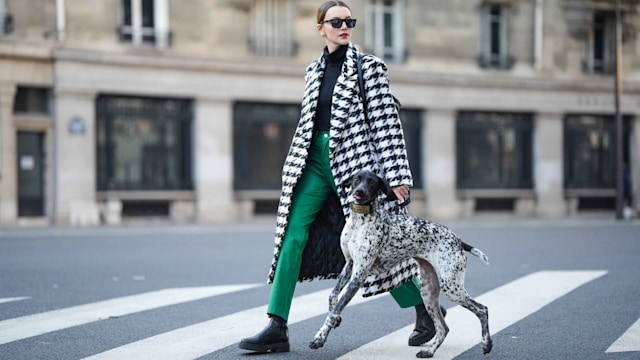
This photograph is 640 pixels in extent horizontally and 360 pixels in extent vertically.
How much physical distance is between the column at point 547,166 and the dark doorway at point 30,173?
51.2 feet

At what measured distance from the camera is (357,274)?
496 cm

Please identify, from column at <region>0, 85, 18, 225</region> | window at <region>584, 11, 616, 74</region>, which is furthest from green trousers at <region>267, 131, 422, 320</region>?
window at <region>584, 11, 616, 74</region>

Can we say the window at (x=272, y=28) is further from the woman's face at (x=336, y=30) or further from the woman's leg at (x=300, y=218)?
the woman's leg at (x=300, y=218)

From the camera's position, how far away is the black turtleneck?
217 inches

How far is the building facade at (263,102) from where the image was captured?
22.0 m

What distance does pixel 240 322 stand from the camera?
21.6 ft

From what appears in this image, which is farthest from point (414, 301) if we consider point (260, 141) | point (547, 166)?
point (547, 166)

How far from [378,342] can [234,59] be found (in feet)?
63.2

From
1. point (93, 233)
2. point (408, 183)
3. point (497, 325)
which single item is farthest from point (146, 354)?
point (93, 233)

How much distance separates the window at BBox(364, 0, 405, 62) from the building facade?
0.15 ft

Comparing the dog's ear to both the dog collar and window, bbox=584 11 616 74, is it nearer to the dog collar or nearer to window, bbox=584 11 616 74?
the dog collar

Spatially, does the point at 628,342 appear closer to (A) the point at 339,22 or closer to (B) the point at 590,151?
(A) the point at 339,22

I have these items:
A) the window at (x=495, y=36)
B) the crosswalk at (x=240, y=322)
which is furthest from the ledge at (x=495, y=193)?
the crosswalk at (x=240, y=322)

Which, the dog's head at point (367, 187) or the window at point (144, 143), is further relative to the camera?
the window at point (144, 143)
